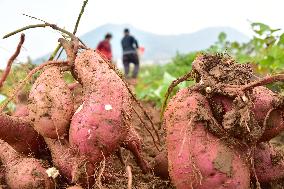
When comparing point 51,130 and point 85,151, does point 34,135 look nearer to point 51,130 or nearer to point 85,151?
point 51,130

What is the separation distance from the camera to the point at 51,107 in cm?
163

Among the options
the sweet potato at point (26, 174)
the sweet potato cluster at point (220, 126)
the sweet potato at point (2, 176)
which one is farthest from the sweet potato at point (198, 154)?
the sweet potato at point (2, 176)

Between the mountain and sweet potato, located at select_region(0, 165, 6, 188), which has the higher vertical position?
sweet potato, located at select_region(0, 165, 6, 188)

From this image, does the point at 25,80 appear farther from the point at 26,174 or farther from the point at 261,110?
the point at 261,110

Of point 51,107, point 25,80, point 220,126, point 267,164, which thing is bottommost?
point 267,164

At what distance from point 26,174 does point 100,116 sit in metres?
0.41

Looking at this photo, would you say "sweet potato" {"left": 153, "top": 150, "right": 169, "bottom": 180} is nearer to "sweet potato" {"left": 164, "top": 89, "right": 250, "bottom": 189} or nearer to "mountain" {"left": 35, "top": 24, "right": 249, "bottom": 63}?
"sweet potato" {"left": 164, "top": 89, "right": 250, "bottom": 189}

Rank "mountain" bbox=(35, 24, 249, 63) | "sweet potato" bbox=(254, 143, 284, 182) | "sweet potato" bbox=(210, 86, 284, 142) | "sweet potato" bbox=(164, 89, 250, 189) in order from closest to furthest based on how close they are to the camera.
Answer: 1. "sweet potato" bbox=(164, 89, 250, 189)
2. "sweet potato" bbox=(210, 86, 284, 142)
3. "sweet potato" bbox=(254, 143, 284, 182)
4. "mountain" bbox=(35, 24, 249, 63)

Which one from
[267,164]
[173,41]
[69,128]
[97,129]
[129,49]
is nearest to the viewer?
[97,129]

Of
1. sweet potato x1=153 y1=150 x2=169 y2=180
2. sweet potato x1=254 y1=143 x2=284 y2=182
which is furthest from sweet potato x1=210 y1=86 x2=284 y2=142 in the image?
sweet potato x1=153 y1=150 x2=169 y2=180

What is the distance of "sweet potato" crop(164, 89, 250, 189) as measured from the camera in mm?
1532

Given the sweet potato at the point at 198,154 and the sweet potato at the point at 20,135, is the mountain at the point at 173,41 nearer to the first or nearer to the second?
the sweet potato at the point at 20,135

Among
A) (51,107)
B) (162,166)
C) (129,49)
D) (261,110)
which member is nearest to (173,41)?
(129,49)

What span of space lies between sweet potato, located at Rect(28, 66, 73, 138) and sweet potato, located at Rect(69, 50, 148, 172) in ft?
0.19
